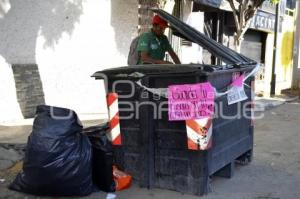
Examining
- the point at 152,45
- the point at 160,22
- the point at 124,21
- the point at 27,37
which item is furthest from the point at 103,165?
the point at 124,21

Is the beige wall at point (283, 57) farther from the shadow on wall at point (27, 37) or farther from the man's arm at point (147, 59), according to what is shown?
the man's arm at point (147, 59)

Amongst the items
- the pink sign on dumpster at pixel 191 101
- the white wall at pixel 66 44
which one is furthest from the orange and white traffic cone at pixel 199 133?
the white wall at pixel 66 44

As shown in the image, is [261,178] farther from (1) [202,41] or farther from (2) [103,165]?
(2) [103,165]

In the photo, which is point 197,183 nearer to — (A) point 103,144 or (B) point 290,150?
(A) point 103,144

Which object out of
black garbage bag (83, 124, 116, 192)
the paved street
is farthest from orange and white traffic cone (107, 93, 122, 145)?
the paved street

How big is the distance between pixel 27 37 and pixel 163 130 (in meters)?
4.30

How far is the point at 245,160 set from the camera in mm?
6223

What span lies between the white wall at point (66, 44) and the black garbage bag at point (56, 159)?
345 centimetres

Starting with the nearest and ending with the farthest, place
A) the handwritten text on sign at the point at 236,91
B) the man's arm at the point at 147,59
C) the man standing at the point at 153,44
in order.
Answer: the handwritten text on sign at the point at 236,91, the man's arm at the point at 147,59, the man standing at the point at 153,44

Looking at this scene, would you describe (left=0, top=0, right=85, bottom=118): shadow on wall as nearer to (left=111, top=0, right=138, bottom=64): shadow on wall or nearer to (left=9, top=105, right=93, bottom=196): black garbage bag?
(left=111, top=0, right=138, bottom=64): shadow on wall

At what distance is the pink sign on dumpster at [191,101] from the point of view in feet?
15.1

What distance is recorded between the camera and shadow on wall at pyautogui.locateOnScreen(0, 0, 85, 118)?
25.9 feet

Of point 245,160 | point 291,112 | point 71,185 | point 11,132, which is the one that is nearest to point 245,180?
point 245,160

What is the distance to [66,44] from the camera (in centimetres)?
905
